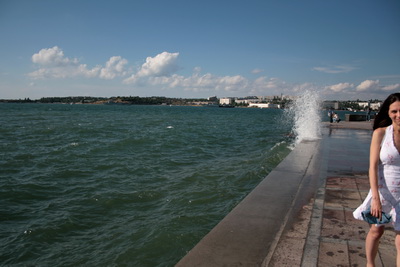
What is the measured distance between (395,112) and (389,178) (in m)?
0.59

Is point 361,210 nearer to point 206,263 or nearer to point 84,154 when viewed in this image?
point 206,263

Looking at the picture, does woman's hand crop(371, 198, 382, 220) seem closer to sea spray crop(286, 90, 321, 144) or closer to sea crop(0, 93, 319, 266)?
sea crop(0, 93, 319, 266)

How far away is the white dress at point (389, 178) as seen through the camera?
2625mm

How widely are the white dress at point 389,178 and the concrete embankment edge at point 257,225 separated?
1410mm

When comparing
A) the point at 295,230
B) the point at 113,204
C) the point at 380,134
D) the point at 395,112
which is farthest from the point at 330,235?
the point at 113,204

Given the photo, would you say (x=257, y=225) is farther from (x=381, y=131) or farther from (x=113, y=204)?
(x=113, y=204)

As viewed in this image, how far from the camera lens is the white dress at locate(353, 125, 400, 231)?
2.62 meters

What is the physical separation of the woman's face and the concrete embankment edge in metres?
1.99

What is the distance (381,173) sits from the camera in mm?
2734

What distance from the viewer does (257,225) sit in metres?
4.38

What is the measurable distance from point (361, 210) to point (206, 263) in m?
1.73

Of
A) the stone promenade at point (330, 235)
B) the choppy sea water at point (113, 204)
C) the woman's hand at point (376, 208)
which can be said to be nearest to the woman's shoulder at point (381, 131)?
the woman's hand at point (376, 208)

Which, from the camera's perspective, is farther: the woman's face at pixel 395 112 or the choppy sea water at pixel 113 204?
the choppy sea water at pixel 113 204

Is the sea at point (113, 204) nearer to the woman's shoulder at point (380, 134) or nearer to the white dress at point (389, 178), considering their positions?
the white dress at point (389, 178)
